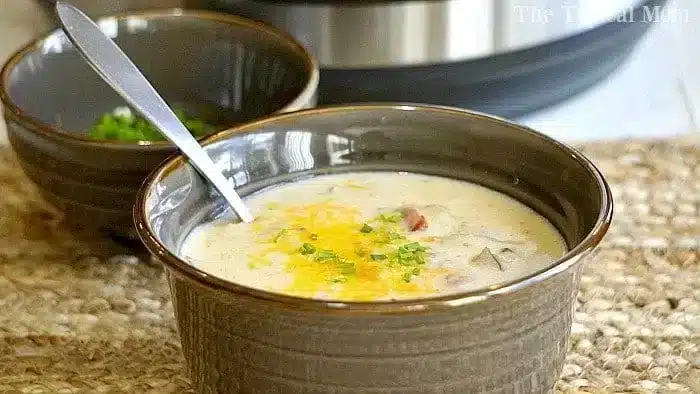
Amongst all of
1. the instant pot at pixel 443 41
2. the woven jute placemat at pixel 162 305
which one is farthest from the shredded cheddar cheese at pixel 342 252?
the instant pot at pixel 443 41

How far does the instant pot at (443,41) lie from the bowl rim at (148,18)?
1.2 inches

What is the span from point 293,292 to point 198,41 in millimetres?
452

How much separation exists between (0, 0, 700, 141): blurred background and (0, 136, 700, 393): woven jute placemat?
13 centimetres

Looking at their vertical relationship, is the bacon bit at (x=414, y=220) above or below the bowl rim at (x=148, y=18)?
below

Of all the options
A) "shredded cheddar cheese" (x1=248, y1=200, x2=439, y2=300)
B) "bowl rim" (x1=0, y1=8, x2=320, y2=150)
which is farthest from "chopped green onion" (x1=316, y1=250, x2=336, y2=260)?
"bowl rim" (x1=0, y1=8, x2=320, y2=150)

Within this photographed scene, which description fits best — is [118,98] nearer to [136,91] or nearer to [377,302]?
[136,91]

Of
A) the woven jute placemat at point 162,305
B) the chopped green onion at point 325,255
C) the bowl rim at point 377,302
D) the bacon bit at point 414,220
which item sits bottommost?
the woven jute placemat at point 162,305

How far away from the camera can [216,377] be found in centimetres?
60

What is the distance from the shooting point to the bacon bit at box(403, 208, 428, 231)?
69cm

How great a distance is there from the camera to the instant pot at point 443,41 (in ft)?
3.19

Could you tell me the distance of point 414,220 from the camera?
27.4 inches

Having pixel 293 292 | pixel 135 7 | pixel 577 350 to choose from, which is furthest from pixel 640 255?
pixel 135 7

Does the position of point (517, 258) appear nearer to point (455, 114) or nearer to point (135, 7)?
point (455, 114)

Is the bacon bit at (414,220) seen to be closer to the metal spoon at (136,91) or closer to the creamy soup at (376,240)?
the creamy soup at (376,240)
